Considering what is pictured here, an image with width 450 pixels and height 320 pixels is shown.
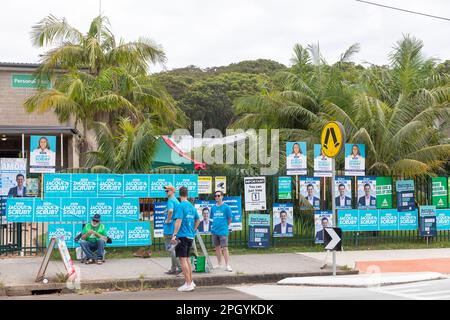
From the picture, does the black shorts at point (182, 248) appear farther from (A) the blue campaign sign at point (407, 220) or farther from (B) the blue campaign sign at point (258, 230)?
(A) the blue campaign sign at point (407, 220)

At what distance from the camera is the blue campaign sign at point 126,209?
14.7 meters

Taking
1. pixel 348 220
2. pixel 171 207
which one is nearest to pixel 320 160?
pixel 348 220

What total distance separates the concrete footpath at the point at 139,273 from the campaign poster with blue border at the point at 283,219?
1.44 meters

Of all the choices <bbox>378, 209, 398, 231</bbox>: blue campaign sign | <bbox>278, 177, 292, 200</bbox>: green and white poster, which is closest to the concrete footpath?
<bbox>278, 177, 292, 200</bbox>: green and white poster

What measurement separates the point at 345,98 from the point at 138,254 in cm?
864

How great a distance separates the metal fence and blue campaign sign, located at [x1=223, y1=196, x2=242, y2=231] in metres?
0.23

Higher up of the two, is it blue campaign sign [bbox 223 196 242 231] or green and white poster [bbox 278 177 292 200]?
green and white poster [bbox 278 177 292 200]

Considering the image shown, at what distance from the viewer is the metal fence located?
48.4 ft

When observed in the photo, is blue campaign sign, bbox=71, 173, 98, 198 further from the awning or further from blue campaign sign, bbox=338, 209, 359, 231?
the awning

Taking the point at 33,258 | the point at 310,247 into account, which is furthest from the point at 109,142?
the point at 310,247

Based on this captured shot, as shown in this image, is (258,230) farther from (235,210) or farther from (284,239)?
(284,239)

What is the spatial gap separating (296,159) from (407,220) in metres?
3.78

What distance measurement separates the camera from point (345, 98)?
19.1 m

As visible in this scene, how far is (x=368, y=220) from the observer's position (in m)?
16.8
